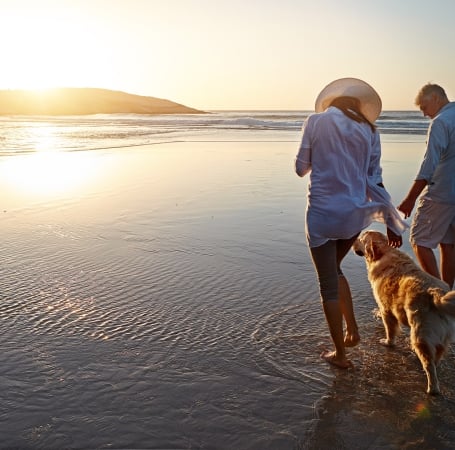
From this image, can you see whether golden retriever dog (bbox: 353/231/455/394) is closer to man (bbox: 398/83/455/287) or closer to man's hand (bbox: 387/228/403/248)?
man's hand (bbox: 387/228/403/248)

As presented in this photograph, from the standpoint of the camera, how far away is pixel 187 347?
12.7 feet

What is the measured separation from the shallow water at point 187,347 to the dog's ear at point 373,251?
2.05 ft

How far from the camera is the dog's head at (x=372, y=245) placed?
408 centimetres

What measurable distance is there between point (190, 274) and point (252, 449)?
2.87 m

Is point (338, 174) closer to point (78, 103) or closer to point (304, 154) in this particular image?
point (304, 154)

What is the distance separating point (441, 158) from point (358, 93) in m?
1.35

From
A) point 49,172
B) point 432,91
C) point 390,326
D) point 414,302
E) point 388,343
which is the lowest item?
point 388,343

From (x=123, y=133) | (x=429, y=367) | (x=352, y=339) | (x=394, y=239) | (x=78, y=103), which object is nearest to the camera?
(x=429, y=367)

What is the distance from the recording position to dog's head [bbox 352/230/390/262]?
13.4 ft

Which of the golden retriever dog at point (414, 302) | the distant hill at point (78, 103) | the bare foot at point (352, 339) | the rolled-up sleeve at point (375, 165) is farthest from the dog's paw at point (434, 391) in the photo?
the distant hill at point (78, 103)

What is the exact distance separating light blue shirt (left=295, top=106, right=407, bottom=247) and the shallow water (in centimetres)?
100

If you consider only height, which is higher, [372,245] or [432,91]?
[432,91]

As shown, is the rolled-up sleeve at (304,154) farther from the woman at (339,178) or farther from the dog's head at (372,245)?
the dog's head at (372,245)

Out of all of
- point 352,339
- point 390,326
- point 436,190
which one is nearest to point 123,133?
point 436,190
